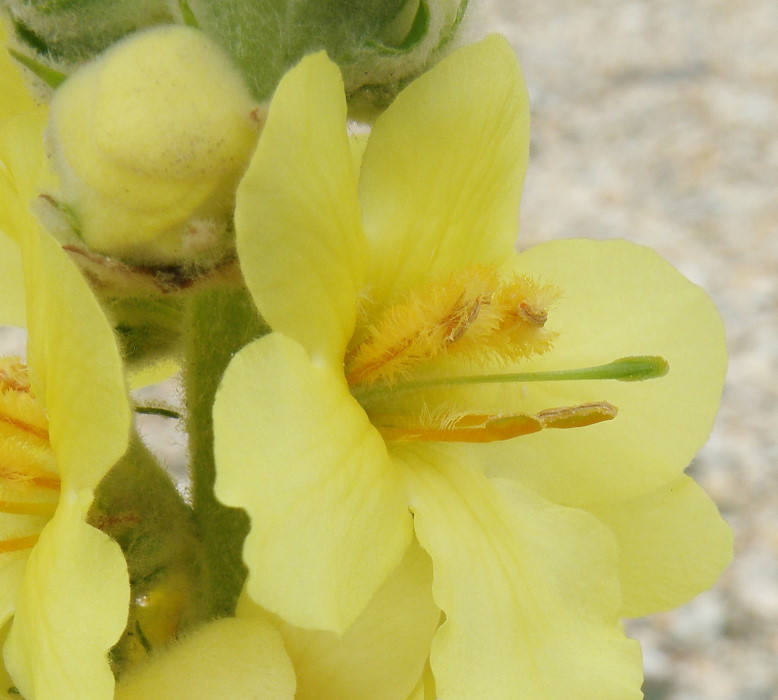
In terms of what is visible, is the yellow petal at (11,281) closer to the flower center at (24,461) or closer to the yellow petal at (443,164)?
the flower center at (24,461)

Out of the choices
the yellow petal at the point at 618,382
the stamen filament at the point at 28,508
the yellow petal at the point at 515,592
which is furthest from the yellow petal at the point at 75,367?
the yellow petal at the point at 618,382

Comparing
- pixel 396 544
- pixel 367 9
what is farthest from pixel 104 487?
pixel 367 9

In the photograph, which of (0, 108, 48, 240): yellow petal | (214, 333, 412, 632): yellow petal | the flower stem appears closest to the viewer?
(214, 333, 412, 632): yellow petal

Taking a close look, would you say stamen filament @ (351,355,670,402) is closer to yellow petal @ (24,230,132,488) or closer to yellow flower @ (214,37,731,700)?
yellow flower @ (214,37,731,700)

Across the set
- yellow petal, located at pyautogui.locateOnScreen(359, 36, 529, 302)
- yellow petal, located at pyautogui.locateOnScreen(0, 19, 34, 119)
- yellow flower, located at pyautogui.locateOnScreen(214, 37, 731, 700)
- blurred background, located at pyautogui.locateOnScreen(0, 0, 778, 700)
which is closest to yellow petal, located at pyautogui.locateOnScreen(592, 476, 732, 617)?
yellow flower, located at pyautogui.locateOnScreen(214, 37, 731, 700)

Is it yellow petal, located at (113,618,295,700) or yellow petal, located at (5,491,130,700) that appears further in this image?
yellow petal, located at (113,618,295,700)

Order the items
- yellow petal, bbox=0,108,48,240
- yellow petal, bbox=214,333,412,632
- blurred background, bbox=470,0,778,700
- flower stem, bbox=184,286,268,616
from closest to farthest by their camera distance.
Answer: yellow petal, bbox=214,333,412,632 → yellow petal, bbox=0,108,48,240 → flower stem, bbox=184,286,268,616 → blurred background, bbox=470,0,778,700

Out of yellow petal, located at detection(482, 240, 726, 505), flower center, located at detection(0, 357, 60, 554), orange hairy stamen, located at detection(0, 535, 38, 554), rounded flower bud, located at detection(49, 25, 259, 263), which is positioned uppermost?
rounded flower bud, located at detection(49, 25, 259, 263)
